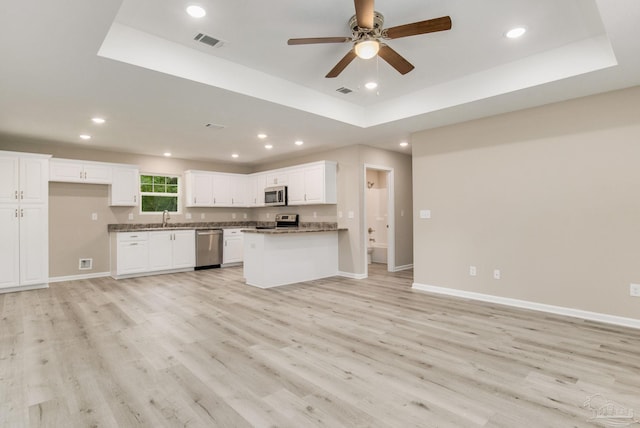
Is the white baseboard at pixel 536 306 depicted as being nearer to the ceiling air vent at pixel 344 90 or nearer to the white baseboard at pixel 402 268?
the white baseboard at pixel 402 268

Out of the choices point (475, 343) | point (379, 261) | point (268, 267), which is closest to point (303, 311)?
point (268, 267)

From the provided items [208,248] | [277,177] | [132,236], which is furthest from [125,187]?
[277,177]

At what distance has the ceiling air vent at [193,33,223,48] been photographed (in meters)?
3.02

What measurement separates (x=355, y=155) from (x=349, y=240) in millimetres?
1589

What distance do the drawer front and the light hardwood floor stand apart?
1.88m

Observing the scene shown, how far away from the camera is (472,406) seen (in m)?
2.00

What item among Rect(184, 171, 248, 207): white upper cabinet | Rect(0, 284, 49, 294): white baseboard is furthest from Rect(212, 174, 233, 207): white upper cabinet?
Rect(0, 284, 49, 294): white baseboard

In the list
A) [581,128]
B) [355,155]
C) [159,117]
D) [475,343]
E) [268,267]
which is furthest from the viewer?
[355,155]

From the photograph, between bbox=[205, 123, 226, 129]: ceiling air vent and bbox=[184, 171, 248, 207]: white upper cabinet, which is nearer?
bbox=[205, 123, 226, 129]: ceiling air vent

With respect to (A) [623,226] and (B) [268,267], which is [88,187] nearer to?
(B) [268,267]

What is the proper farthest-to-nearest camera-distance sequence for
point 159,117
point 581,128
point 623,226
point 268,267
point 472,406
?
point 268,267, point 159,117, point 581,128, point 623,226, point 472,406

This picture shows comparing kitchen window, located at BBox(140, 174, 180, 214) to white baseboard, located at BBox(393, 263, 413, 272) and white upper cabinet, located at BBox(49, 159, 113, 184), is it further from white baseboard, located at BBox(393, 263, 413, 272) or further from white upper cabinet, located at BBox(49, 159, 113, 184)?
white baseboard, located at BBox(393, 263, 413, 272)

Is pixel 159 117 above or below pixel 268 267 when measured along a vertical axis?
above

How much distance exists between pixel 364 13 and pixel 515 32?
161cm
